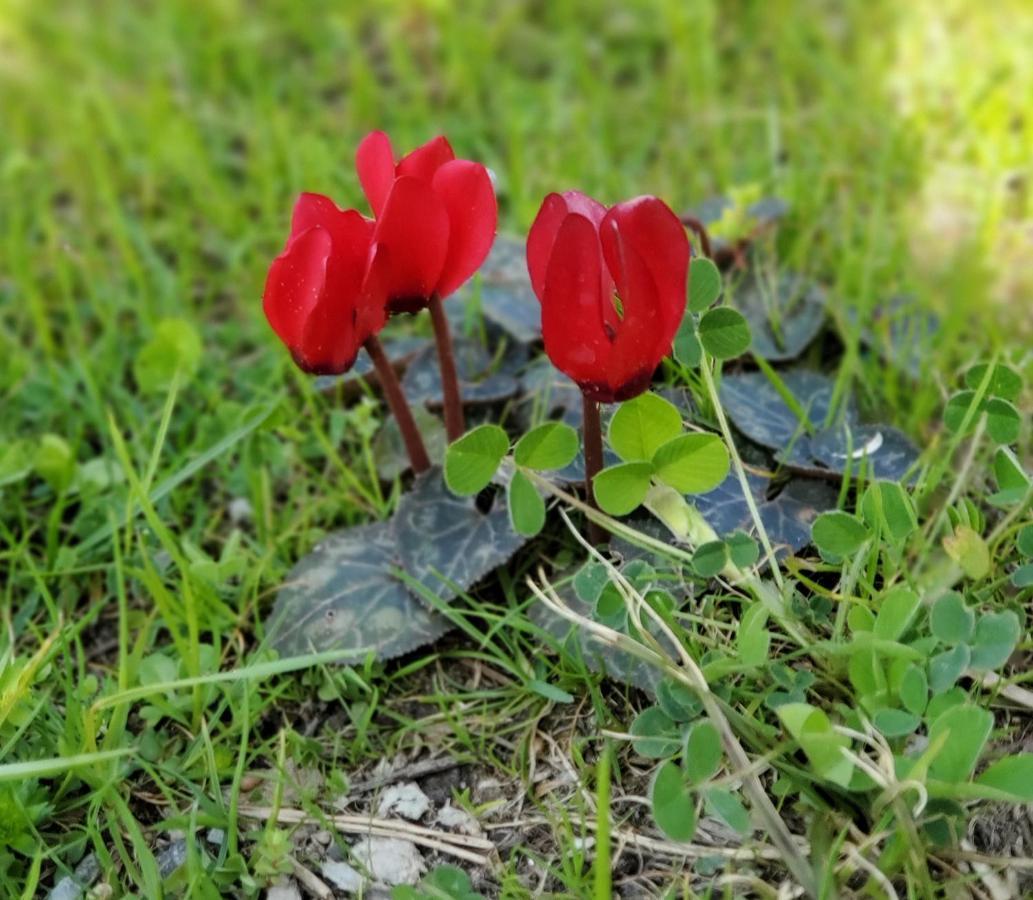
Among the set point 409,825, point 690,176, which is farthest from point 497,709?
point 690,176

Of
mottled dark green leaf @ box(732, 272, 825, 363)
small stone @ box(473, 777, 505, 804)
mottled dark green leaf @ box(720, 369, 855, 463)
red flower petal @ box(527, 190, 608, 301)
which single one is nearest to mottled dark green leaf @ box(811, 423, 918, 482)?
mottled dark green leaf @ box(720, 369, 855, 463)

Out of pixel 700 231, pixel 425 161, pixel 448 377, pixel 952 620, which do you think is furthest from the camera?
pixel 700 231

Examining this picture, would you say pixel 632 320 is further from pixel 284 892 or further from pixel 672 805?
pixel 284 892

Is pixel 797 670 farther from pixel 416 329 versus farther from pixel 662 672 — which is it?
pixel 416 329

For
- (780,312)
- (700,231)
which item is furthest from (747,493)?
(780,312)

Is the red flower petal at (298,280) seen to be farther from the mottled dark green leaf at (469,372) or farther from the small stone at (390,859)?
the small stone at (390,859)

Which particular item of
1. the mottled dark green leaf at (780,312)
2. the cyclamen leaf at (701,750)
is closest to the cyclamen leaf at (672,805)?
the cyclamen leaf at (701,750)
